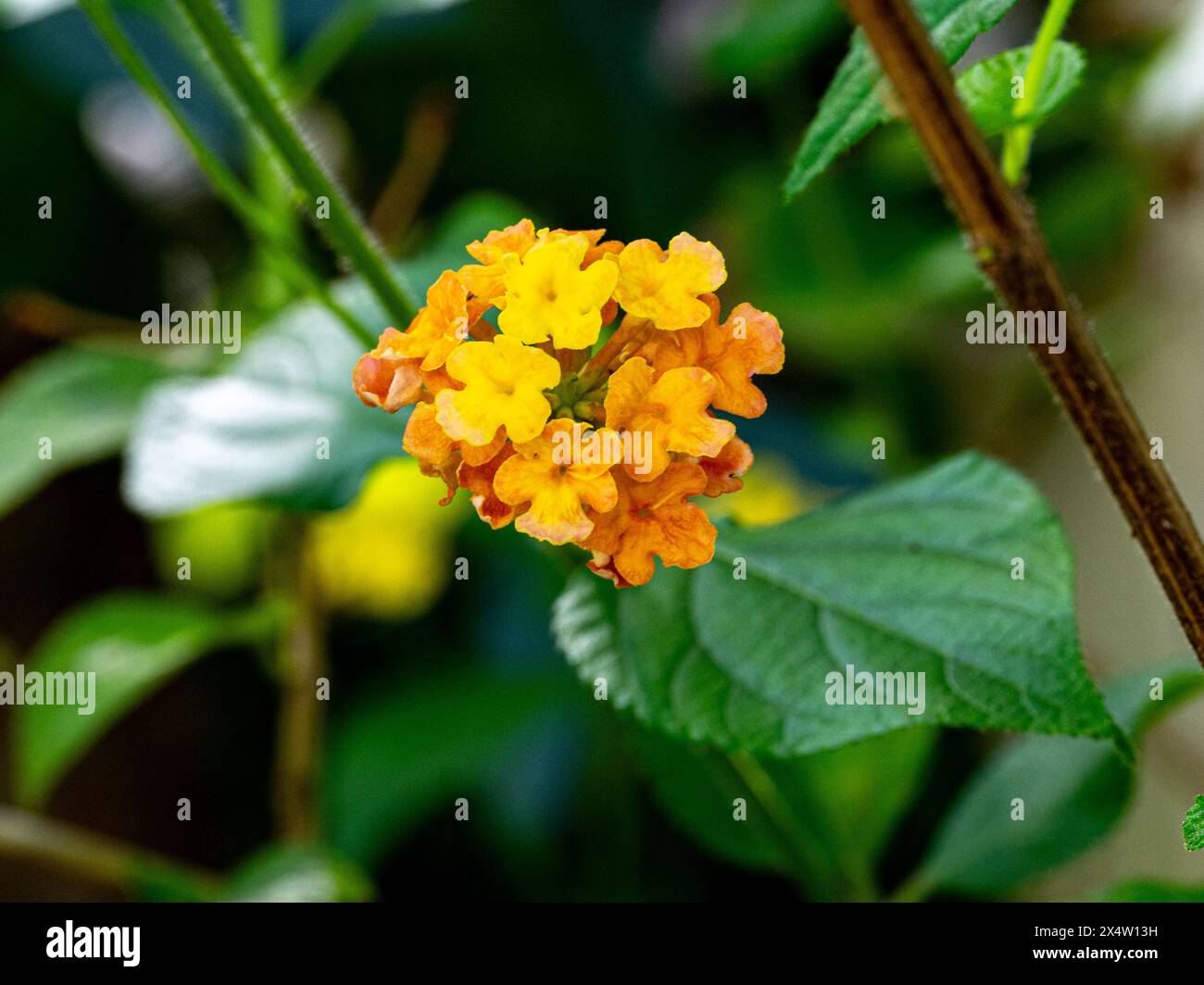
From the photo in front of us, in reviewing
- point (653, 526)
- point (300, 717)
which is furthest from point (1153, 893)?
point (300, 717)

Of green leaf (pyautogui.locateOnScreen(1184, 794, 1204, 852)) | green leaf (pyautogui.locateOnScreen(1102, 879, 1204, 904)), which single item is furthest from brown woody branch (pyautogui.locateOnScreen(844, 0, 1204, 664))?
green leaf (pyautogui.locateOnScreen(1102, 879, 1204, 904))

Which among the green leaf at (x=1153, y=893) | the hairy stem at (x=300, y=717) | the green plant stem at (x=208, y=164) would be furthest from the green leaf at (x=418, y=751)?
the green leaf at (x=1153, y=893)

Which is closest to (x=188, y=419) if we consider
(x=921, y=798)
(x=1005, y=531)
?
(x=1005, y=531)

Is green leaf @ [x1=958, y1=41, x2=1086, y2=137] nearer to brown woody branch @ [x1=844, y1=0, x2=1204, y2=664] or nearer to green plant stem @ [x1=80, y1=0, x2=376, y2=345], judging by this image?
brown woody branch @ [x1=844, y1=0, x2=1204, y2=664]

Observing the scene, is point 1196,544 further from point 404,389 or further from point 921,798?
point 921,798

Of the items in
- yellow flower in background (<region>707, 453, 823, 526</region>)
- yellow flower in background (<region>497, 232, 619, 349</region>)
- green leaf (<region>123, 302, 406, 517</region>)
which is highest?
yellow flower in background (<region>707, 453, 823, 526</region>)

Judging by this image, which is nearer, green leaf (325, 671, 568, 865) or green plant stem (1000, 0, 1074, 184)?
green plant stem (1000, 0, 1074, 184)
